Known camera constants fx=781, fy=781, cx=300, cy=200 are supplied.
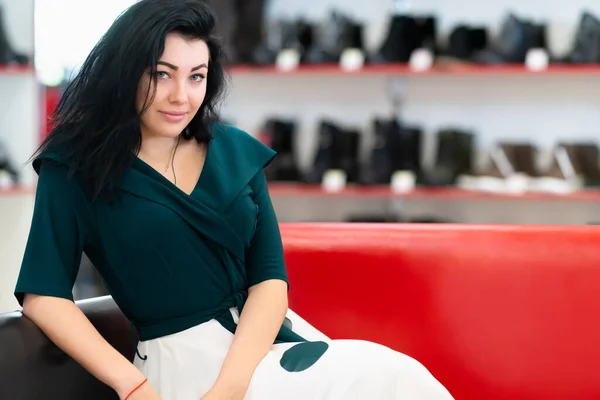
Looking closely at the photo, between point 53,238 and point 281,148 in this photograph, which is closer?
point 53,238

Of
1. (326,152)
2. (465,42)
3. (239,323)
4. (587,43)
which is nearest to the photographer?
(239,323)

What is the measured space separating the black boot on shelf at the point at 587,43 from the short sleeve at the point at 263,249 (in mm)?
2566

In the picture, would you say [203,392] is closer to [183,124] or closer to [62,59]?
[183,124]

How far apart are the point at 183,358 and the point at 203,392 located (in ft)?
0.25

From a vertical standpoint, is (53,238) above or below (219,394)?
above

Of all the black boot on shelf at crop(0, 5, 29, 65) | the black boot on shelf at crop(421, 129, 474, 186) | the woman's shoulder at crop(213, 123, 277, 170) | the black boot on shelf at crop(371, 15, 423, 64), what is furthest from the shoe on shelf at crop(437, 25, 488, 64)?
the woman's shoulder at crop(213, 123, 277, 170)

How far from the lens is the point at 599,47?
369cm

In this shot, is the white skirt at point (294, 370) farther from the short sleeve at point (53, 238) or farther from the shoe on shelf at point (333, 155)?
the shoe on shelf at point (333, 155)

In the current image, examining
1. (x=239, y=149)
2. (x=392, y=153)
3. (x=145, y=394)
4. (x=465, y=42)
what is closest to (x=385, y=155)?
(x=392, y=153)

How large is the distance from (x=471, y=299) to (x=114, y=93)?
94cm

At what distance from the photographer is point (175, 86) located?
4.77 ft

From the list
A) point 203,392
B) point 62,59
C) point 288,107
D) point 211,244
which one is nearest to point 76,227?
point 211,244

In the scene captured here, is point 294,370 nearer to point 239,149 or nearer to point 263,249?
point 263,249

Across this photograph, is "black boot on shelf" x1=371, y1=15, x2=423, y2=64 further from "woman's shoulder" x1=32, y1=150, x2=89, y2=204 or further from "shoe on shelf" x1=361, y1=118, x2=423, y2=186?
"woman's shoulder" x1=32, y1=150, x2=89, y2=204
